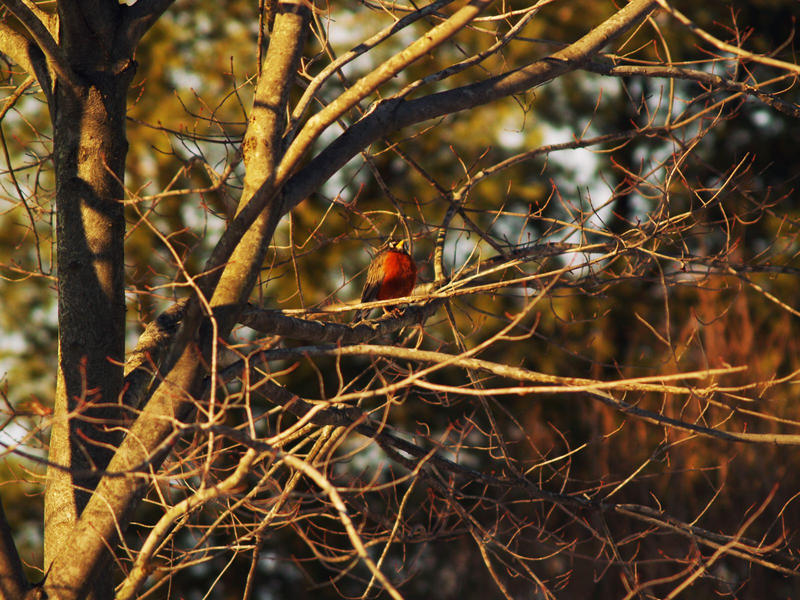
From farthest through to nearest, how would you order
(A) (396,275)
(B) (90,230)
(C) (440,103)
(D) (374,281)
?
(D) (374,281) < (A) (396,275) < (B) (90,230) < (C) (440,103)

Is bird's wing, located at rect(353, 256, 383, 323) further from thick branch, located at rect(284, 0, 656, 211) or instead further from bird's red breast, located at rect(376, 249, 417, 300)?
thick branch, located at rect(284, 0, 656, 211)

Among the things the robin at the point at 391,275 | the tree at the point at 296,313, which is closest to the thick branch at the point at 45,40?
the tree at the point at 296,313

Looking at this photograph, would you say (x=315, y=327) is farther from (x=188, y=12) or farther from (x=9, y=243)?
(x=188, y=12)

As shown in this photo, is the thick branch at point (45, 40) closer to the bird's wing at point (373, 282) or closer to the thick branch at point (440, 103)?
the thick branch at point (440, 103)

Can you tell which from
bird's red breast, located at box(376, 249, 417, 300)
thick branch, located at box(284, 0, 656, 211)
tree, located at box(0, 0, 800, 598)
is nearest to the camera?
tree, located at box(0, 0, 800, 598)

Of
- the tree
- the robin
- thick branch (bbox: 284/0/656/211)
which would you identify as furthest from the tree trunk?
the robin

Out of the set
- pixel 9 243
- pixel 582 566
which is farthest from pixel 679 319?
pixel 9 243

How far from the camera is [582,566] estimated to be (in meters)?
11.3

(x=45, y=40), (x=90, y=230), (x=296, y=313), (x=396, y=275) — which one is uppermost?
A: (x=45, y=40)

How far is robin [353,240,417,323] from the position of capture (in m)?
7.07

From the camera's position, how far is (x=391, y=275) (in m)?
7.07

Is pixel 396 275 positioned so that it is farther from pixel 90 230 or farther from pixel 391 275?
pixel 90 230

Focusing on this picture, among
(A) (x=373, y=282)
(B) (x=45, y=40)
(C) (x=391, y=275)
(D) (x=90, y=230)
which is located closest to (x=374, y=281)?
(A) (x=373, y=282)

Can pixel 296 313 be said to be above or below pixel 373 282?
below
